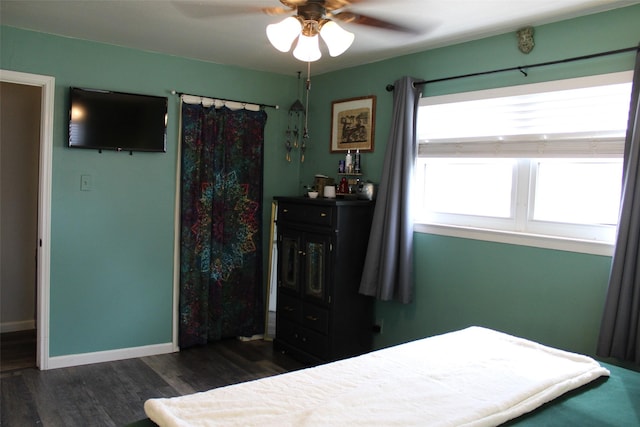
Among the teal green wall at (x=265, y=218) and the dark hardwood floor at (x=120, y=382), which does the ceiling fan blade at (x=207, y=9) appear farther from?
the dark hardwood floor at (x=120, y=382)

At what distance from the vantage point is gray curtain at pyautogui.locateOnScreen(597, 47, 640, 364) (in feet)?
7.75

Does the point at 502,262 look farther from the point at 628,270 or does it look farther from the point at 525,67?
the point at 525,67

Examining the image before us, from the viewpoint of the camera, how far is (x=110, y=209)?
371 centimetres

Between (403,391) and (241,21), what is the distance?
2277 millimetres

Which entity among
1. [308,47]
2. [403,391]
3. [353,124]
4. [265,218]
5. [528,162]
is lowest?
[403,391]

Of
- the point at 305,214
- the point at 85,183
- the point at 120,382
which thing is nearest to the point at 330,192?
the point at 305,214

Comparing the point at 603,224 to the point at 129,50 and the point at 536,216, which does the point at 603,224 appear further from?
the point at 129,50

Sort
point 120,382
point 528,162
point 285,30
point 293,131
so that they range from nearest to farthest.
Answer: point 285,30
point 528,162
point 120,382
point 293,131

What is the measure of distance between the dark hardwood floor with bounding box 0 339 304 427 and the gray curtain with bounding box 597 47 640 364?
2.17 metres

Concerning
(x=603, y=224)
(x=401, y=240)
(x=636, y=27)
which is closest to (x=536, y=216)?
(x=603, y=224)

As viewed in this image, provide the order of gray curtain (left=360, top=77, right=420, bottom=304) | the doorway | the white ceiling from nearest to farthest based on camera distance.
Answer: the white ceiling → gray curtain (left=360, top=77, right=420, bottom=304) → the doorway

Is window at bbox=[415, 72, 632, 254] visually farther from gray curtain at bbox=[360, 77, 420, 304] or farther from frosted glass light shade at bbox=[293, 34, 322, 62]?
frosted glass light shade at bbox=[293, 34, 322, 62]

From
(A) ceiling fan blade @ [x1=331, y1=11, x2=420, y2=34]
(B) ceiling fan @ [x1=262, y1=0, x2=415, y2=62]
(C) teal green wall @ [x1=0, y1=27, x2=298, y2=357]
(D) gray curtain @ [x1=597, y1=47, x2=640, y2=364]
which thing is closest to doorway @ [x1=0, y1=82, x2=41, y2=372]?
(C) teal green wall @ [x1=0, y1=27, x2=298, y2=357]

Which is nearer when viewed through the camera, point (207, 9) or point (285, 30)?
point (285, 30)
